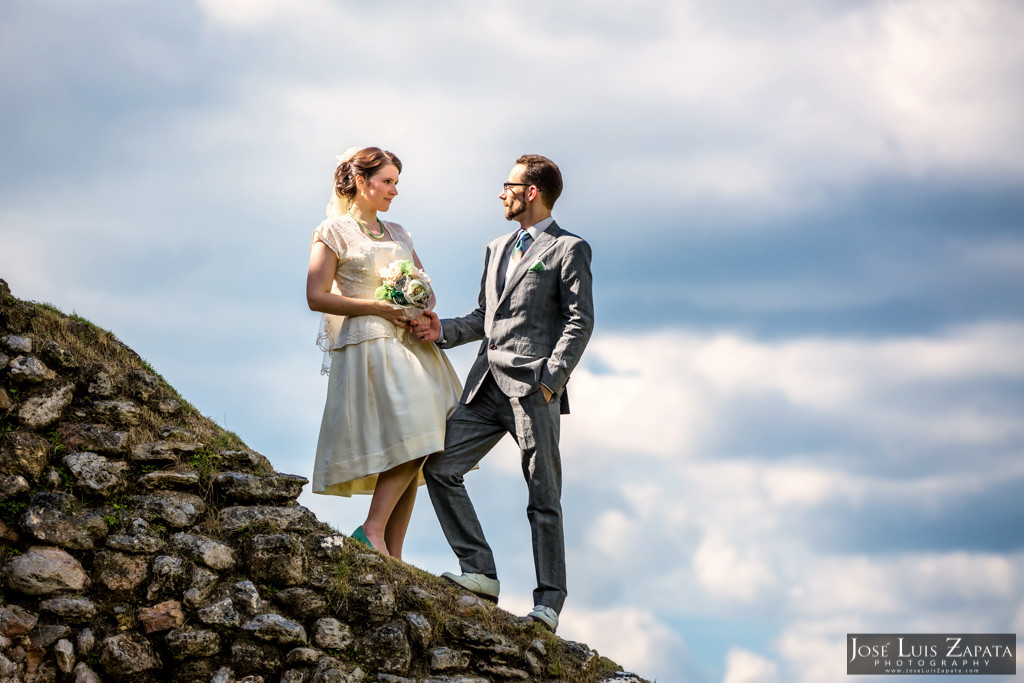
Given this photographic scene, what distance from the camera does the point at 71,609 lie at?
7.93 metres

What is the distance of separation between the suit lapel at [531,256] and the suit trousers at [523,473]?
804 millimetres

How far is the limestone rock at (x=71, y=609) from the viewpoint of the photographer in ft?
26.0

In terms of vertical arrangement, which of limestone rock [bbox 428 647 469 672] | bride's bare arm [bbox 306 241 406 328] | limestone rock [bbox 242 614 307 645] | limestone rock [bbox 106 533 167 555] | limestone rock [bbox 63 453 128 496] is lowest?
limestone rock [bbox 242 614 307 645]

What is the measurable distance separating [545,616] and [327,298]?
327cm

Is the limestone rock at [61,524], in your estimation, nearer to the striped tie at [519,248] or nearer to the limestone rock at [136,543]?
the limestone rock at [136,543]

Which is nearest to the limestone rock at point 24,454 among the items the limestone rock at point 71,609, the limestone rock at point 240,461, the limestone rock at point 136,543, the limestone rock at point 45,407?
the limestone rock at point 45,407

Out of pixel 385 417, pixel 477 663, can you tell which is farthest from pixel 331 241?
pixel 477 663

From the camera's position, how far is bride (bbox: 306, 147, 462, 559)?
30.3 ft

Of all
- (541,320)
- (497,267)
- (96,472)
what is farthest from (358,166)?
(96,472)

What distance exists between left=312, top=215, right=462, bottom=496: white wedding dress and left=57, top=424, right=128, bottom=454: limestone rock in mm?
1624

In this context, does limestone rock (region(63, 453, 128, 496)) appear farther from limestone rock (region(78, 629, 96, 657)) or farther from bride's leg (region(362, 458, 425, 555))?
bride's leg (region(362, 458, 425, 555))

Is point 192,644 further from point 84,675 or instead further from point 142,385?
point 142,385

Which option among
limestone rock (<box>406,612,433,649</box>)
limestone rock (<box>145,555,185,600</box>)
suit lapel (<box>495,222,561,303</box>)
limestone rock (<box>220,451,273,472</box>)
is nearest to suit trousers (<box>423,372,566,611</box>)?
suit lapel (<box>495,222,561,303</box>)

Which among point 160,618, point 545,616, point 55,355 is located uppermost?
point 55,355
